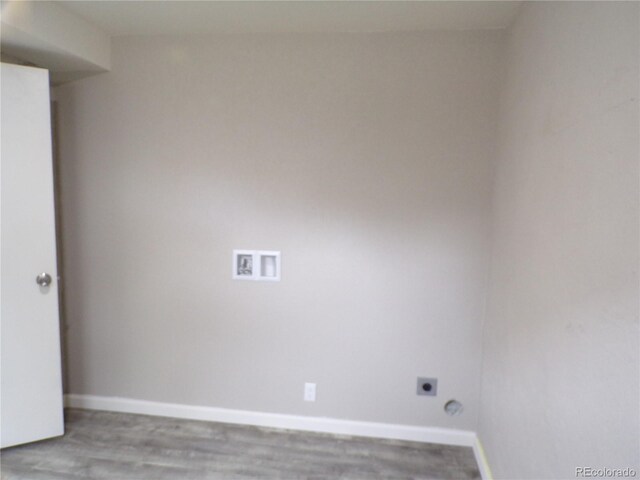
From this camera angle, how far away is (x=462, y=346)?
74.3 inches

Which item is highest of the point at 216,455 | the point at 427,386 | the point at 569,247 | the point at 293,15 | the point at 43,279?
the point at 293,15

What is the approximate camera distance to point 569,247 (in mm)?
990

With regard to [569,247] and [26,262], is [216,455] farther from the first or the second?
[569,247]

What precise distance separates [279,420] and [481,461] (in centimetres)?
116

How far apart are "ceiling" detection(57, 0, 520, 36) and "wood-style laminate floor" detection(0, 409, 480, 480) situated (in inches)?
91.8

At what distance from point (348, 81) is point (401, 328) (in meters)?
1.44

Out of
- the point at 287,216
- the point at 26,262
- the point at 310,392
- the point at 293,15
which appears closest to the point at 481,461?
the point at 310,392

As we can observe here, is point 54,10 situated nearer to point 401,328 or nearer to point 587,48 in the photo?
point 587,48

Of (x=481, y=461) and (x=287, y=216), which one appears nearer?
(x=481, y=461)

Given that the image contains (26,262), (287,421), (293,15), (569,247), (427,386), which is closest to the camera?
(569,247)

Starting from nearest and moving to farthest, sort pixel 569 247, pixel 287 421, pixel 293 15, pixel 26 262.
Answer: pixel 569 247
pixel 293 15
pixel 26 262
pixel 287 421

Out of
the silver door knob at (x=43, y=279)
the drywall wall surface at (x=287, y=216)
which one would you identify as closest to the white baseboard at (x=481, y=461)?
the drywall wall surface at (x=287, y=216)

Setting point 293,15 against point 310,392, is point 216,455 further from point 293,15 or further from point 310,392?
point 293,15

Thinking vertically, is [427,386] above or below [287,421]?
above
